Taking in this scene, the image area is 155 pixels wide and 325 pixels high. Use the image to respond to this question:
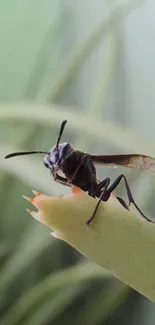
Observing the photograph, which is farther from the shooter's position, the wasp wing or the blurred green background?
the blurred green background

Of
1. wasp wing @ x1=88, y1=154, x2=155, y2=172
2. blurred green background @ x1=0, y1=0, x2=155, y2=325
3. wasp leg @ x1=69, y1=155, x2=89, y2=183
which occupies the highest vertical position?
wasp wing @ x1=88, y1=154, x2=155, y2=172

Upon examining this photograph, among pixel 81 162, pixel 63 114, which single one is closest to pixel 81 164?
pixel 81 162

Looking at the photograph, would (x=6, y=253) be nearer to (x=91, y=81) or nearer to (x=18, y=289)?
(x=18, y=289)

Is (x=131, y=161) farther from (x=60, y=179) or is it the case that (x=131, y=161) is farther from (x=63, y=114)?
(x=63, y=114)

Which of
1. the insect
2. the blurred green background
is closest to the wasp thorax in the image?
the insect

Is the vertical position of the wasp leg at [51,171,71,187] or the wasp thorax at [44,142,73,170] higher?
the wasp thorax at [44,142,73,170]

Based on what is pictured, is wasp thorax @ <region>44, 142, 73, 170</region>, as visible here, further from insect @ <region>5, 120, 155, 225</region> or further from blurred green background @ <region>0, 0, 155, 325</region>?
blurred green background @ <region>0, 0, 155, 325</region>
